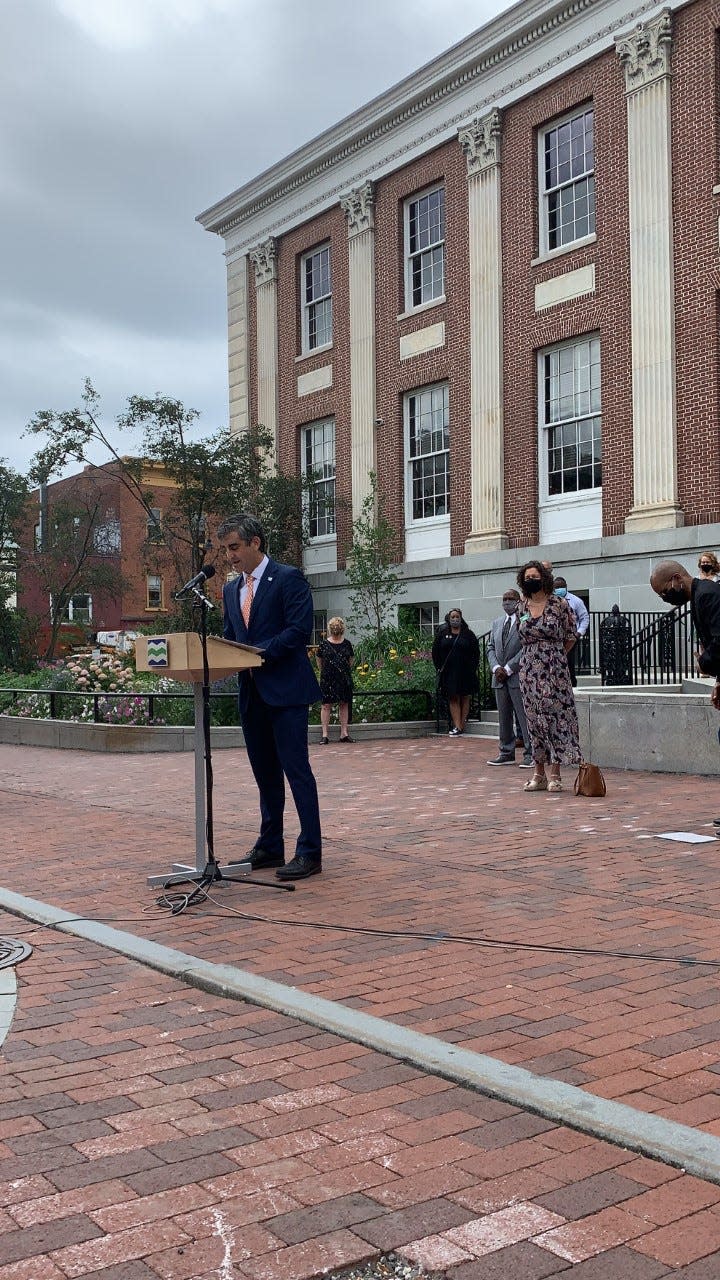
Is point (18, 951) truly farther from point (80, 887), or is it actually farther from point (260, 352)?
point (260, 352)

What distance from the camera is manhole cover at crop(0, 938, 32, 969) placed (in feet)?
16.9

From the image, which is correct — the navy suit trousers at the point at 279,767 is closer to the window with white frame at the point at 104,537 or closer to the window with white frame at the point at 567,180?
the window with white frame at the point at 567,180

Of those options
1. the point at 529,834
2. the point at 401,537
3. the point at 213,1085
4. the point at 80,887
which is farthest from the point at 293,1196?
the point at 401,537

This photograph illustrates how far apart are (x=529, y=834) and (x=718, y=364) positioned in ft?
41.7

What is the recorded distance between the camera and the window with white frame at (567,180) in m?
21.6

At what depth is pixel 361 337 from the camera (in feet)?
87.7

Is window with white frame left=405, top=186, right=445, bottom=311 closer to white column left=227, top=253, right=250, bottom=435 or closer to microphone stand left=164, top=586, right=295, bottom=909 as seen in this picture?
white column left=227, top=253, right=250, bottom=435

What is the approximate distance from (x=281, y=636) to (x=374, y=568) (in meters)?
18.4

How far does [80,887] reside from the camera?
22.5 ft

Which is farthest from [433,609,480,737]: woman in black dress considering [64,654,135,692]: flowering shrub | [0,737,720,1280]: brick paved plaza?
[0,737,720,1280]: brick paved plaza

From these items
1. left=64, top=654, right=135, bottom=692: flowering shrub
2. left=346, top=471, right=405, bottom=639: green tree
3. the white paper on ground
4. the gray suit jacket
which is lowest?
the white paper on ground

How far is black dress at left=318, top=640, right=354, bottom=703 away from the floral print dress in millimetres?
6578

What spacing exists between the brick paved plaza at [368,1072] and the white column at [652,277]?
12.7 m

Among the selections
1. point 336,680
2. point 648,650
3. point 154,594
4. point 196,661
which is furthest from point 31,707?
point 154,594
